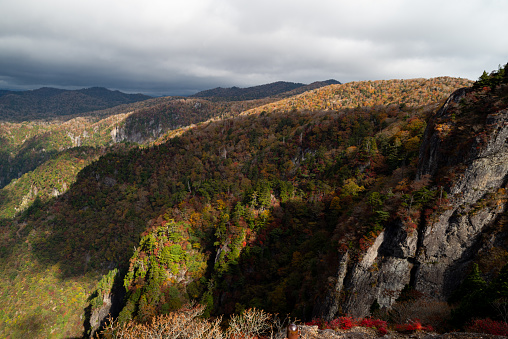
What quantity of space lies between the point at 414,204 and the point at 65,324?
127430 mm

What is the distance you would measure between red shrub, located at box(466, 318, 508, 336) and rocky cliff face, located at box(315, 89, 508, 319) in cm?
990

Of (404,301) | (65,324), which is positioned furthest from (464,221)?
(65,324)

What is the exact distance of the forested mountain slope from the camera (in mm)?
44156

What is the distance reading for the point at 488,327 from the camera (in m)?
15.1

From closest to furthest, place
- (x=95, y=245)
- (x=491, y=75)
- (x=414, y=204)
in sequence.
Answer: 1. (x=414, y=204)
2. (x=491, y=75)
3. (x=95, y=245)

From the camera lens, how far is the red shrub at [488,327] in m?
14.2

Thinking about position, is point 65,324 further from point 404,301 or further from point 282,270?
point 404,301

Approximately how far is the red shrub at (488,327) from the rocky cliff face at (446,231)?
9.90 metres

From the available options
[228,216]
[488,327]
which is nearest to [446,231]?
[488,327]

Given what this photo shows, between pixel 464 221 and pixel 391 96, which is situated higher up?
pixel 391 96

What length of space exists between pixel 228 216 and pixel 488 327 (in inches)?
2141

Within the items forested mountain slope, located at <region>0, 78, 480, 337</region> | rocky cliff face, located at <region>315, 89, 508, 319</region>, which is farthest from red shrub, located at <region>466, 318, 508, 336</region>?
forested mountain slope, located at <region>0, 78, 480, 337</region>

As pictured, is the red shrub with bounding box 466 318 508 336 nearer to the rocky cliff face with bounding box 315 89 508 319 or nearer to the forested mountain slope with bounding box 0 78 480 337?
the rocky cliff face with bounding box 315 89 508 319

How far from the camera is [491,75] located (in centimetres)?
3028
